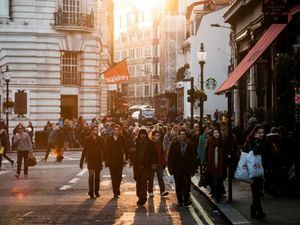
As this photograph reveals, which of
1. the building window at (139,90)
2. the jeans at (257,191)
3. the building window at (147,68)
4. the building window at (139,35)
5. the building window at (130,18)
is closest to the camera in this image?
the jeans at (257,191)

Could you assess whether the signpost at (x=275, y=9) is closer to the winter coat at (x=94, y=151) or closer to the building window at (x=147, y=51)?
the winter coat at (x=94, y=151)

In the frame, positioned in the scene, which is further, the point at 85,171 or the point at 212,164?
the point at 85,171

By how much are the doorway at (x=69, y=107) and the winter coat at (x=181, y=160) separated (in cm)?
3160

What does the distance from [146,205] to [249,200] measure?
244cm

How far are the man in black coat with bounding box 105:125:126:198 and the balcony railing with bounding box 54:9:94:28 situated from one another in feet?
94.2

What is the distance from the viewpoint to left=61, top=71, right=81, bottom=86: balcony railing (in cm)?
4776

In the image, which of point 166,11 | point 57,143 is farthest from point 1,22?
point 166,11

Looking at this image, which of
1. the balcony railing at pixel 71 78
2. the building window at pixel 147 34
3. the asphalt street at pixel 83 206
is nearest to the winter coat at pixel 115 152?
the asphalt street at pixel 83 206

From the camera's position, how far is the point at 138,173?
17656mm

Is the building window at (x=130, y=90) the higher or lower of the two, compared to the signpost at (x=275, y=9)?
higher

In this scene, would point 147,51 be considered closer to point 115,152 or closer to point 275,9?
point 115,152

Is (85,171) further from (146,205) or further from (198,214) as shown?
(198,214)

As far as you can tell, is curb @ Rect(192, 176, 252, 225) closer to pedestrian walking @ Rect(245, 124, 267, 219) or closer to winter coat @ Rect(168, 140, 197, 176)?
pedestrian walking @ Rect(245, 124, 267, 219)

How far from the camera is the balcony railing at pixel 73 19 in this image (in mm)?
46812
